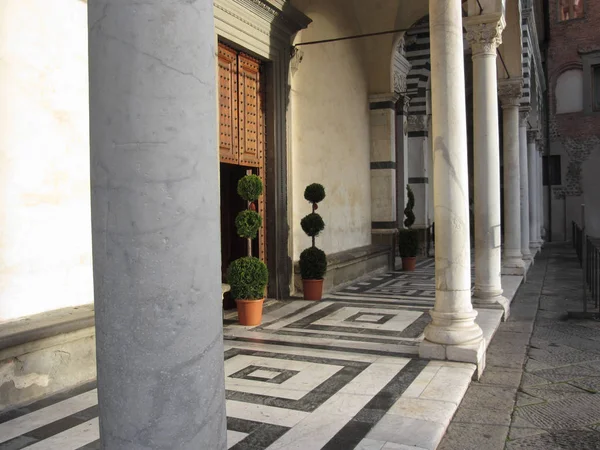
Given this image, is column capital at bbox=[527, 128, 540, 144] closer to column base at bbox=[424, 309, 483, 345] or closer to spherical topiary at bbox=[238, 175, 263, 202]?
spherical topiary at bbox=[238, 175, 263, 202]

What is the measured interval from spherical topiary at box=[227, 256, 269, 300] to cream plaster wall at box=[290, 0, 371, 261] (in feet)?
7.22

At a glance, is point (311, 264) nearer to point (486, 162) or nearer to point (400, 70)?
point (486, 162)

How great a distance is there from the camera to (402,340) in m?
5.80

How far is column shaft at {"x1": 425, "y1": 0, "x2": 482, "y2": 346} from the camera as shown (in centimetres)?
499

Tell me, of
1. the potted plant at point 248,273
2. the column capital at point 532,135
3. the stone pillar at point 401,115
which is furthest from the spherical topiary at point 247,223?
the column capital at point 532,135

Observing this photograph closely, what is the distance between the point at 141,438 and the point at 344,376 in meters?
3.37

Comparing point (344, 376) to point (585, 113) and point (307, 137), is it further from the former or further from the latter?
point (585, 113)

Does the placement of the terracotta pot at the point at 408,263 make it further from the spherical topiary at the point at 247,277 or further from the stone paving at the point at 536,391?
the spherical topiary at the point at 247,277

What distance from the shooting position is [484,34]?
7.47 metres

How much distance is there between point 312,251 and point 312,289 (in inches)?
21.8

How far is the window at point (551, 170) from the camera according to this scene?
2389 centimetres

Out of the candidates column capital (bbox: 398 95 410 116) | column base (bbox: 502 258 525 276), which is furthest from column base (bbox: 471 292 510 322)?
column capital (bbox: 398 95 410 116)

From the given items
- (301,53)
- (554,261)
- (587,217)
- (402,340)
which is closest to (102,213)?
(402,340)

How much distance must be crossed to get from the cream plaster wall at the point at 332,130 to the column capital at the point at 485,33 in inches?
103
